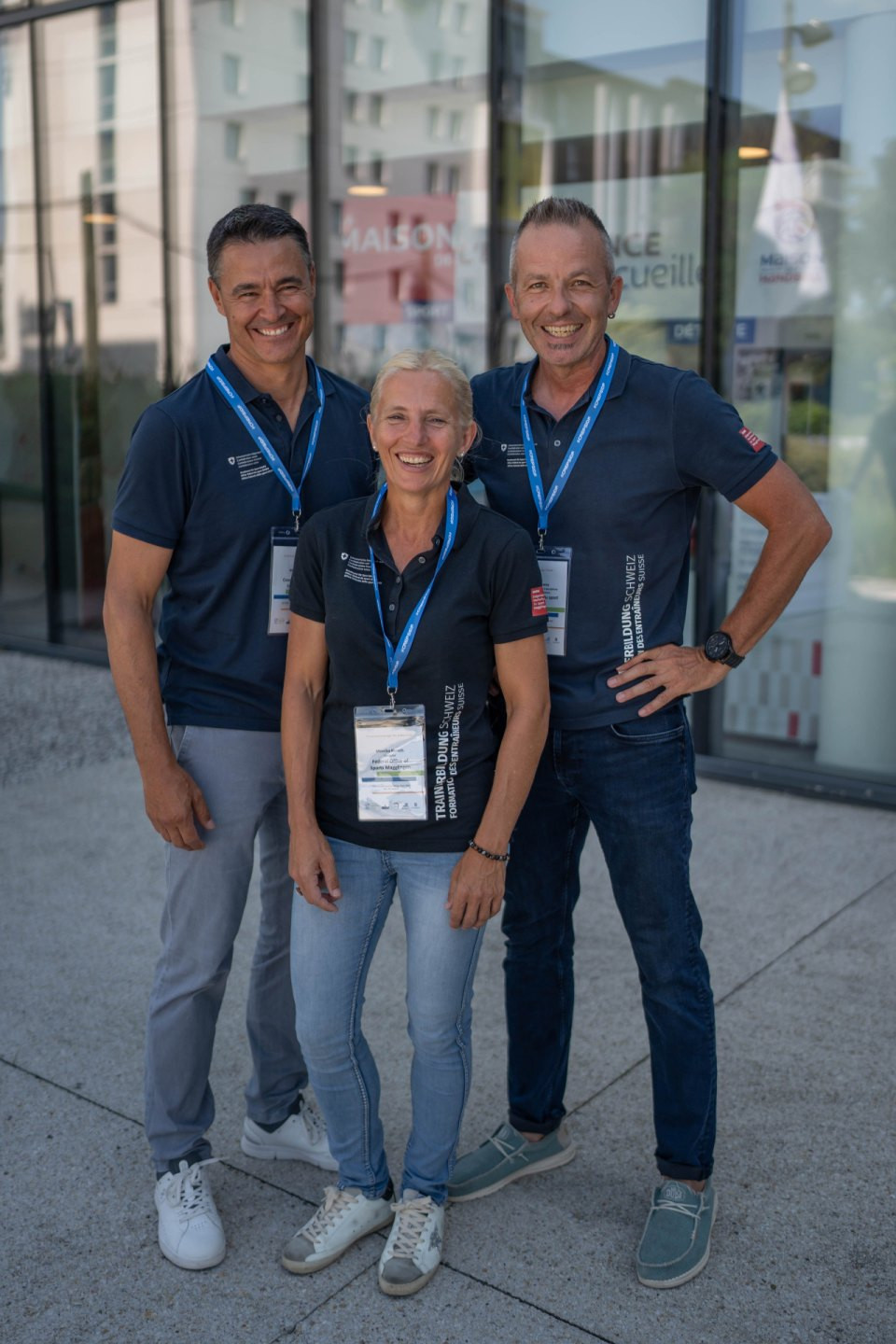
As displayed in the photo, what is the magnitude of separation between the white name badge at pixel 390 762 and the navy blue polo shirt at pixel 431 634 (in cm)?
2

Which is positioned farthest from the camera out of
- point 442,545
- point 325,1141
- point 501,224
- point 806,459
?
point 501,224

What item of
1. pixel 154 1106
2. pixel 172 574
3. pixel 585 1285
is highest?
pixel 172 574

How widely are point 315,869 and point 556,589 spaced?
2.34 feet

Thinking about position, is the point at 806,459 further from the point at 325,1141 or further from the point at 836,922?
the point at 325,1141

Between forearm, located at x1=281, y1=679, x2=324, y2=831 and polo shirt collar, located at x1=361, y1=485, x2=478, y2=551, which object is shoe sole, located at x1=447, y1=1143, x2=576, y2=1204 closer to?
forearm, located at x1=281, y1=679, x2=324, y2=831

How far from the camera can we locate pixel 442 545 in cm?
243

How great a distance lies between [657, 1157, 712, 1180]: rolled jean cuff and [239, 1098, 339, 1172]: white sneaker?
0.76m

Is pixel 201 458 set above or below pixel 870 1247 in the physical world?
above

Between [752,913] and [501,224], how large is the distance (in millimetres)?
3945

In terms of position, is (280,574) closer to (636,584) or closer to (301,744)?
(301,744)

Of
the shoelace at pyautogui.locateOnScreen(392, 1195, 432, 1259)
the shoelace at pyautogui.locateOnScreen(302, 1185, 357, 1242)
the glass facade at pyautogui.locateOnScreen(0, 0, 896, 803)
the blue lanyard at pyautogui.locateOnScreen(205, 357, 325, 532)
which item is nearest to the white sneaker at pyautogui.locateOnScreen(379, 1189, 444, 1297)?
the shoelace at pyautogui.locateOnScreen(392, 1195, 432, 1259)

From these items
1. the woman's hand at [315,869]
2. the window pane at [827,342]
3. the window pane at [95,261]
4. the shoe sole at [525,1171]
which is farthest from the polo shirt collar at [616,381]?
the window pane at [95,261]

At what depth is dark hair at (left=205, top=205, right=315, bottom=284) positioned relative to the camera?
2.62 m

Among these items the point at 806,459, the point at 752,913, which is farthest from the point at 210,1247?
the point at 806,459
